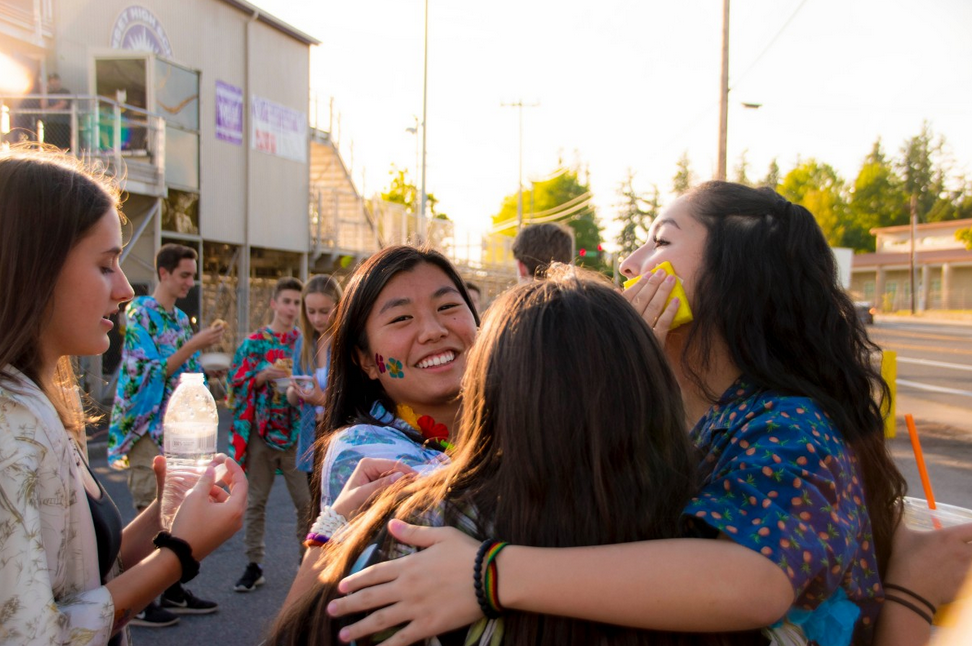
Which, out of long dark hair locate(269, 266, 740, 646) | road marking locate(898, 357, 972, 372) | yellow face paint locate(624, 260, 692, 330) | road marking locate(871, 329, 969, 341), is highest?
yellow face paint locate(624, 260, 692, 330)

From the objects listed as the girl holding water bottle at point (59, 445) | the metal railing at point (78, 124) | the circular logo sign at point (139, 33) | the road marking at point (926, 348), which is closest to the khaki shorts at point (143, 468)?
the girl holding water bottle at point (59, 445)

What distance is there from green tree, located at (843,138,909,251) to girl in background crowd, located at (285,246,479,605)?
87.7 metres

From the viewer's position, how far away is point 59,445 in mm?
1667

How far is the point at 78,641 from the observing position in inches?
63.8

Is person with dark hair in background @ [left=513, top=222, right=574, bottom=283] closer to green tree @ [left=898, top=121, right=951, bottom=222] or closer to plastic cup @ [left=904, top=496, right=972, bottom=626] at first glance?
plastic cup @ [left=904, top=496, right=972, bottom=626]

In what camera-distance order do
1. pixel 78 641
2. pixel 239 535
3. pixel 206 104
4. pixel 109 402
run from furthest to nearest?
1. pixel 206 104
2. pixel 109 402
3. pixel 239 535
4. pixel 78 641

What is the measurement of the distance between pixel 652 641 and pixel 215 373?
6.33 m

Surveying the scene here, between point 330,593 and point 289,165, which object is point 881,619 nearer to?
point 330,593

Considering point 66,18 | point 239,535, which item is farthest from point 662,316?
point 66,18

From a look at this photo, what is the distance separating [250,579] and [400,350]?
3828 mm

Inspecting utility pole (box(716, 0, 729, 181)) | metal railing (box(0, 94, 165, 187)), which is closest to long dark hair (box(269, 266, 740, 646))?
metal railing (box(0, 94, 165, 187))

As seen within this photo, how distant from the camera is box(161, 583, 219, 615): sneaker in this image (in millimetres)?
4941

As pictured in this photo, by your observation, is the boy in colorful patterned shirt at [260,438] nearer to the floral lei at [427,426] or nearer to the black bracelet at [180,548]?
the floral lei at [427,426]

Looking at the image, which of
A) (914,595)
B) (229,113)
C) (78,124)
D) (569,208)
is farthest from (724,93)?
(569,208)
